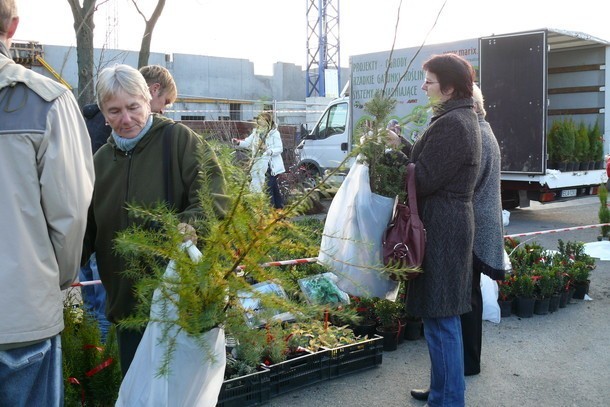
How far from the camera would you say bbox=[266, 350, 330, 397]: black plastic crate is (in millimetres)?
4109

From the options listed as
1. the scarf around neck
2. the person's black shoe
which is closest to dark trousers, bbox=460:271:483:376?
the person's black shoe

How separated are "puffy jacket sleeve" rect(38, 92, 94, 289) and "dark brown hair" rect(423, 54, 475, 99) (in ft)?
6.79

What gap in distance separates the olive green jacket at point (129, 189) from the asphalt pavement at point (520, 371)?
168 cm

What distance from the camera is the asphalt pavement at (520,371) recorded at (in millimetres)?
4176

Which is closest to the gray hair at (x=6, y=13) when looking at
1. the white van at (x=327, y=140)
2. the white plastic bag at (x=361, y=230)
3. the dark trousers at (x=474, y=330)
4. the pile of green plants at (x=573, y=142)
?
the white plastic bag at (x=361, y=230)

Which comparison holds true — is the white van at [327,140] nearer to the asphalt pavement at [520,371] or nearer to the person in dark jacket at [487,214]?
the asphalt pavement at [520,371]

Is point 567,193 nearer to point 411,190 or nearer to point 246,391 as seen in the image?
point 411,190

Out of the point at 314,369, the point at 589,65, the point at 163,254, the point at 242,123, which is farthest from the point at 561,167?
the point at 163,254

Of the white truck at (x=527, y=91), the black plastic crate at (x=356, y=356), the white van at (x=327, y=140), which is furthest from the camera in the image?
the white van at (x=327, y=140)

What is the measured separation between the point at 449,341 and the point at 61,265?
7.09 ft

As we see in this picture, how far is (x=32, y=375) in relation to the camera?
6.68ft

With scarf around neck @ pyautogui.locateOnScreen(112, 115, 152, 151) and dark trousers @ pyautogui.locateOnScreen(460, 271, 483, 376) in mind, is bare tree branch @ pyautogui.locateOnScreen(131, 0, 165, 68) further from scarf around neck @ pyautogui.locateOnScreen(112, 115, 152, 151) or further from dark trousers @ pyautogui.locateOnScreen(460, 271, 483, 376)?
scarf around neck @ pyautogui.locateOnScreen(112, 115, 152, 151)

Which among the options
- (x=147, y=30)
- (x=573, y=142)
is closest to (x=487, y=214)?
(x=147, y=30)

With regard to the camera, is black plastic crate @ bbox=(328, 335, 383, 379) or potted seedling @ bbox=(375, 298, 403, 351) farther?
potted seedling @ bbox=(375, 298, 403, 351)
